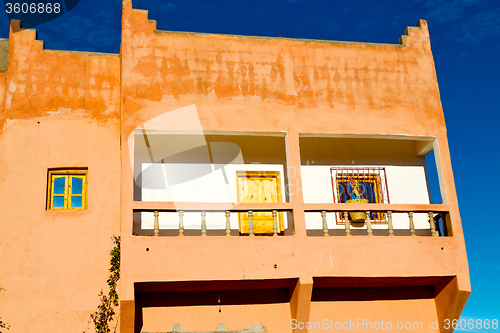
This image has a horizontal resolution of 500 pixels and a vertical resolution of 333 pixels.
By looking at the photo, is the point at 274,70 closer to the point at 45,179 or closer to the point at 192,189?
the point at 192,189

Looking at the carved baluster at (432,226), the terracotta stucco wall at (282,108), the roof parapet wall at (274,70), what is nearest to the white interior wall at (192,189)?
the terracotta stucco wall at (282,108)

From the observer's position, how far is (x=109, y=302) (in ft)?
34.6

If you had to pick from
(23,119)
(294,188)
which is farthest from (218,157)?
(23,119)

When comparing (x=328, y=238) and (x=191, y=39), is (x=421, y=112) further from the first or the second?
(x=191, y=39)

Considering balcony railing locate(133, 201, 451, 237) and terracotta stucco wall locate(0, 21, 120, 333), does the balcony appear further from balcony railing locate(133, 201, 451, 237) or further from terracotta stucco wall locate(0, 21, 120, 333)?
terracotta stucco wall locate(0, 21, 120, 333)

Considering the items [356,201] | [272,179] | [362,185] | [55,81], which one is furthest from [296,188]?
[55,81]

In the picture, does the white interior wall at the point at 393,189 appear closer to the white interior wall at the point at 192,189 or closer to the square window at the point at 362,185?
the square window at the point at 362,185

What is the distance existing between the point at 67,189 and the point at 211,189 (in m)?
3.00

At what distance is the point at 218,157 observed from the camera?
12617mm

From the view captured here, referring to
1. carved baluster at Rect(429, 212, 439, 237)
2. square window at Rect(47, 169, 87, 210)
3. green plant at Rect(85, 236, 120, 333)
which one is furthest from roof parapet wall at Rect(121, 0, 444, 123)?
green plant at Rect(85, 236, 120, 333)

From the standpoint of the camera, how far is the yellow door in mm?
12438

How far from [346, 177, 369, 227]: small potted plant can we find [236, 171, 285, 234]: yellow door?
157cm

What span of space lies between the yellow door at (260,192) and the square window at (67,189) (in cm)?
331

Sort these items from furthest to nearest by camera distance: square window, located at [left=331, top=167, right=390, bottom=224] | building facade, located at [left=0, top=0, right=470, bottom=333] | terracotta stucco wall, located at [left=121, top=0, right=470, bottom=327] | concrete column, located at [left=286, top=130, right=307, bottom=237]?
square window, located at [left=331, top=167, right=390, bottom=224]
concrete column, located at [left=286, top=130, right=307, bottom=237]
building facade, located at [left=0, top=0, right=470, bottom=333]
terracotta stucco wall, located at [left=121, top=0, right=470, bottom=327]
